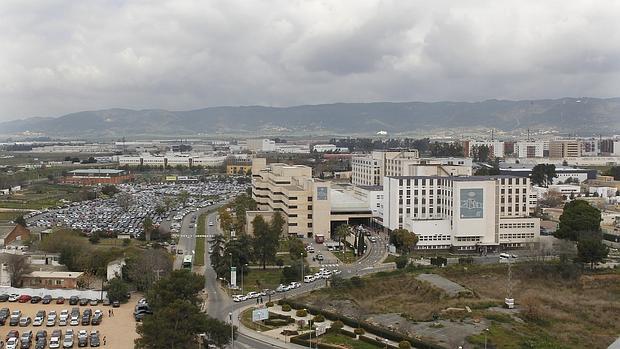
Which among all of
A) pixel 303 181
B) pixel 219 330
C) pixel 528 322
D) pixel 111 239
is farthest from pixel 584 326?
pixel 111 239

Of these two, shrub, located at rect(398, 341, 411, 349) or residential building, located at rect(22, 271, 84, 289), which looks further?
residential building, located at rect(22, 271, 84, 289)

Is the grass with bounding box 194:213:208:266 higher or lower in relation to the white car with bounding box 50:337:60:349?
lower

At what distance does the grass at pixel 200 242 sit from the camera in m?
26.6

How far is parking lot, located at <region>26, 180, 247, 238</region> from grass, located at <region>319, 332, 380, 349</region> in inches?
694

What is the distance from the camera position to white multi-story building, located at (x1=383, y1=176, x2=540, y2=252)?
28266 millimetres

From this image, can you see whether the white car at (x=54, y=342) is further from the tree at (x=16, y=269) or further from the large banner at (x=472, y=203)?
the large banner at (x=472, y=203)

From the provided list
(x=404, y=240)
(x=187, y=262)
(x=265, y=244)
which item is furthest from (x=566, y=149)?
(x=187, y=262)

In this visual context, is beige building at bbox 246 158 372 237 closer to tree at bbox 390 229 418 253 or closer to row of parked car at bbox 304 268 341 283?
tree at bbox 390 229 418 253

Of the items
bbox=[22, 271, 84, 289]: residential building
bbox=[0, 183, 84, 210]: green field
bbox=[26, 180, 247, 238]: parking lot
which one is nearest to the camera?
bbox=[22, 271, 84, 289]: residential building

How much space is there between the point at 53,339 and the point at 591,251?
17.7 meters

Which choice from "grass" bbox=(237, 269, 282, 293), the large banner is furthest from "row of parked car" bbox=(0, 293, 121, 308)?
the large banner

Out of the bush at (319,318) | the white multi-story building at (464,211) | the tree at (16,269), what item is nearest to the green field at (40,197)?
the tree at (16,269)

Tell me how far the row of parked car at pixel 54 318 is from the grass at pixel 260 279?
202 inches

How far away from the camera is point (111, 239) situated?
3100 centimetres
